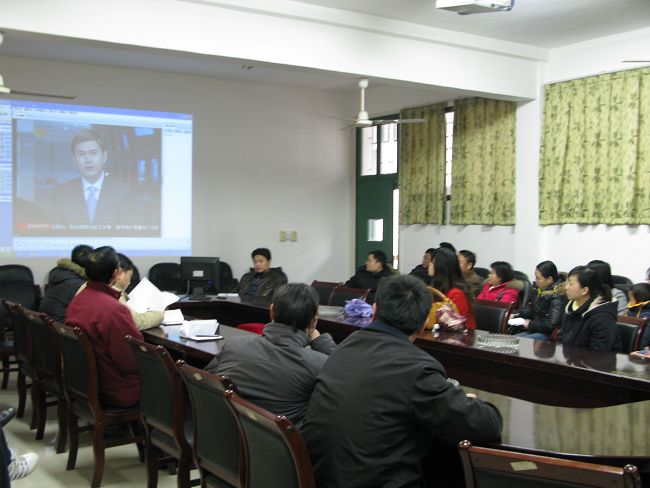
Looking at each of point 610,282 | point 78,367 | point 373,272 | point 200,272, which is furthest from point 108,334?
point 373,272

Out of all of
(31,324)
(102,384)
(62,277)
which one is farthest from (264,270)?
(102,384)

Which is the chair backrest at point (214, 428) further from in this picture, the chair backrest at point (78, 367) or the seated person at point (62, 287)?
the seated person at point (62, 287)

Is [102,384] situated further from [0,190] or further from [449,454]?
[0,190]

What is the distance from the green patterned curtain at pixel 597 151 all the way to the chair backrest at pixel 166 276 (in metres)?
4.21

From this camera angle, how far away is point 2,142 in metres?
7.78

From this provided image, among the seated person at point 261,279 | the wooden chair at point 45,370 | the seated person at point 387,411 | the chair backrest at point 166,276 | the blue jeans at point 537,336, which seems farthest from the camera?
the chair backrest at point 166,276

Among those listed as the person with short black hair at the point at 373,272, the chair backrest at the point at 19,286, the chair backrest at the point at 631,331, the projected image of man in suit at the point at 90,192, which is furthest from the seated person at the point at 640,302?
the chair backrest at the point at 19,286

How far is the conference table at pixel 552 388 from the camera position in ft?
6.55

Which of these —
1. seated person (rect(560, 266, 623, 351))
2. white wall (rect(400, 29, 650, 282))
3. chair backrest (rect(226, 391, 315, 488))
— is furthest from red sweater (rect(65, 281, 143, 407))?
white wall (rect(400, 29, 650, 282))

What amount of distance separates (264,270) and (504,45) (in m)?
3.28

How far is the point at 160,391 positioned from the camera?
3102 millimetres

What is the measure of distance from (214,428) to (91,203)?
6.24 metres

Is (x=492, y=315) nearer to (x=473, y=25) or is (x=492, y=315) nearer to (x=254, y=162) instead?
(x=473, y=25)

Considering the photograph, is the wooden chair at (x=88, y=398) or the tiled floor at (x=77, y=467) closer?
the wooden chair at (x=88, y=398)
